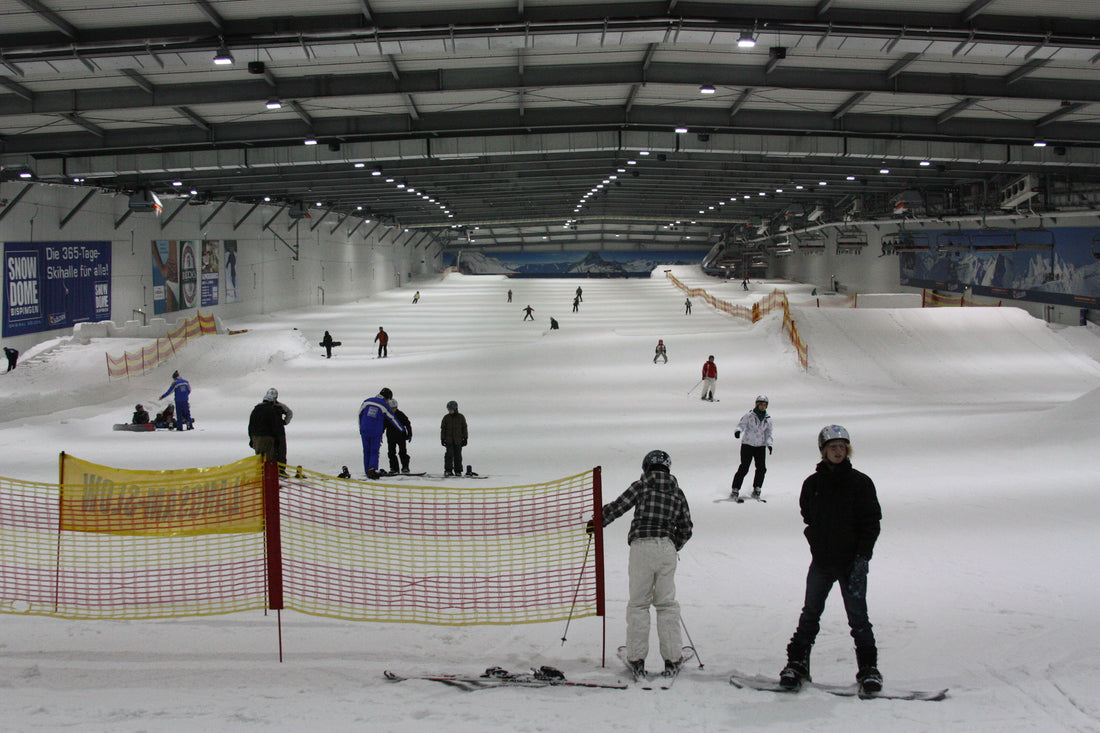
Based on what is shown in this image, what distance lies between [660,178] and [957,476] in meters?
30.2

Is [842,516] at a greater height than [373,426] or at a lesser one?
greater

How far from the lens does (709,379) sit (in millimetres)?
20188


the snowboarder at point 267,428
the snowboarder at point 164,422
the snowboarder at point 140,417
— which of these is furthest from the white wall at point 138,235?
the snowboarder at point 267,428

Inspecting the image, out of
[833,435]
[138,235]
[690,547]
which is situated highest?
[138,235]

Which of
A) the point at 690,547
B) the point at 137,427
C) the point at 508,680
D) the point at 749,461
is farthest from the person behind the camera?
the point at 137,427

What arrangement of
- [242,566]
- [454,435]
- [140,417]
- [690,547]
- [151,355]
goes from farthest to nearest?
[151,355] → [140,417] → [454,435] → [690,547] → [242,566]

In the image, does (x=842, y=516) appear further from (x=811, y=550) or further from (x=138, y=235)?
(x=138, y=235)

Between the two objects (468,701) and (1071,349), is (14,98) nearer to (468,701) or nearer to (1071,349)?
(468,701)

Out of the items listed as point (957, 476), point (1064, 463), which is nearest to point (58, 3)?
point (957, 476)

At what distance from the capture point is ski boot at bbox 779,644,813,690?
462 centimetres

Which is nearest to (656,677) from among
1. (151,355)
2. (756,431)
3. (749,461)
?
(749,461)

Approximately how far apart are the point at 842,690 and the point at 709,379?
15.8 meters

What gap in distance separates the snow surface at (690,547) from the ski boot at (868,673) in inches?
3.5

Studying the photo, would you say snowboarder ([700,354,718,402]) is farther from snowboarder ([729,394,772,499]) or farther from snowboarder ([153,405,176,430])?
snowboarder ([153,405,176,430])
